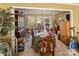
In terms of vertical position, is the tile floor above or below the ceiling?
below

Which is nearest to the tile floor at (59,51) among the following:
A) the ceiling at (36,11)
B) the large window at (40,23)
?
the large window at (40,23)

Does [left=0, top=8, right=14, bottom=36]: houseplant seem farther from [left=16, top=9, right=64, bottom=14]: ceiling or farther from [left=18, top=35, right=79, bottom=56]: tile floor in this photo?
[left=18, top=35, right=79, bottom=56]: tile floor

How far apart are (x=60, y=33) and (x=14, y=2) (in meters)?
0.65

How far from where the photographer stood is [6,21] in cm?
140

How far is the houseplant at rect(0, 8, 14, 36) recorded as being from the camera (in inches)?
55.2

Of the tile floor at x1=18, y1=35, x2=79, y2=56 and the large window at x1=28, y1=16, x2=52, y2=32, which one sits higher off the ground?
the large window at x1=28, y1=16, x2=52, y2=32

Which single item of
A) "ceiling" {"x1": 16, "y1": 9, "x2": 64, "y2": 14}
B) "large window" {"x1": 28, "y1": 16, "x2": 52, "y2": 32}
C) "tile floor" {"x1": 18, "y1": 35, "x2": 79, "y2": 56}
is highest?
"ceiling" {"x1": 16, "y1": 9, "x2": 64, "y2": 14}

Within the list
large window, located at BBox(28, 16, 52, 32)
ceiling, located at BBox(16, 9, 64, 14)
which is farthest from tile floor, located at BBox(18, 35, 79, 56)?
ceiling, located at BBox(16, 9, 64, 14)

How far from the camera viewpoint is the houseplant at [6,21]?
1403 millimetres

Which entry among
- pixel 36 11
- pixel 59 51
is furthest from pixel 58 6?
pixel 59 51

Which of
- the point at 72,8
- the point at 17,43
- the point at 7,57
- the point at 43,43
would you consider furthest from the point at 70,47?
the point at 7,57

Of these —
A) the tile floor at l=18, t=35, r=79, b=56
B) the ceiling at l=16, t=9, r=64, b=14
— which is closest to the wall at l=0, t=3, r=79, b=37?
the ceiling at l=16, t=9, r=64, b=14

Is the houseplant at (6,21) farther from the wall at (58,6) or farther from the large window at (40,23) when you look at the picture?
the large window at (40,23)

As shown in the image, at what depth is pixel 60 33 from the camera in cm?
142
